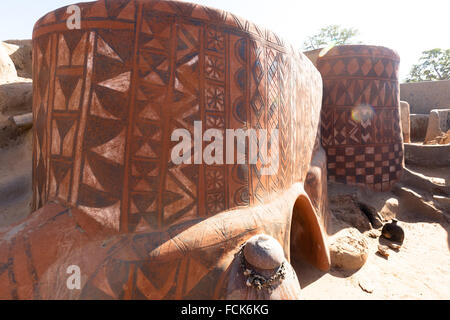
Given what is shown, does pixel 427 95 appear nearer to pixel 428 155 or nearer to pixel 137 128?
pixel 428 155

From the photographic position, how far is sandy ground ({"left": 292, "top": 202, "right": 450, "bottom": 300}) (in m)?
2.70

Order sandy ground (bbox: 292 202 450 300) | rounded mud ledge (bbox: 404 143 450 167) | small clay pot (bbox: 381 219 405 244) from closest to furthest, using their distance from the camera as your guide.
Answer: sandy ground (bbox: 292 202 450 300)
small clay pot (bbox: 381 219 405 244)
rounded mud ledge (bbox: 404 143 450 167)

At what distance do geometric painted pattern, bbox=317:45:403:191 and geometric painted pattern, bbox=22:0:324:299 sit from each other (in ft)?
11.8

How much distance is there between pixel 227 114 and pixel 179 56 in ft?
1.51

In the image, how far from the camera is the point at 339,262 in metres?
3.10

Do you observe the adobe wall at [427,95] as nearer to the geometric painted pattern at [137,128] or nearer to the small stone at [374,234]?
the small stone at [374,234]

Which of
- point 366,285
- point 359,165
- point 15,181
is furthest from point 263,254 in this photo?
point 15,181

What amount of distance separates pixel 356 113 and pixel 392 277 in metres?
2.82

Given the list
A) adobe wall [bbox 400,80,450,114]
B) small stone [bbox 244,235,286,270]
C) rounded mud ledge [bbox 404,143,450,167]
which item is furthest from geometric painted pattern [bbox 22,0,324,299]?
adobe wall [bbox 400,80,450,114]

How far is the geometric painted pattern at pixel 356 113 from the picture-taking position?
15.6 feet

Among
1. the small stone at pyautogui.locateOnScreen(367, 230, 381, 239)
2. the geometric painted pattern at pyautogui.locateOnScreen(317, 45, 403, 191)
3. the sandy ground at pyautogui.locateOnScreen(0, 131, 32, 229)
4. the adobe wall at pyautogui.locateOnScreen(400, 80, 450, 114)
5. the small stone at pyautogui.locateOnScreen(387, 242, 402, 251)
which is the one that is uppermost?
the adobe wall at pyautogui.locateOnScreen(400, 80, 450, 114)

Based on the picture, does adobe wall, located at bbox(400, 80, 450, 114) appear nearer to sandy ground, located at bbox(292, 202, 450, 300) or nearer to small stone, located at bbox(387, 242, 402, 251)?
sandy ground, located at bbox(292, 202, 450, 300)

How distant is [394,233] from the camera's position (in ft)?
12.7
